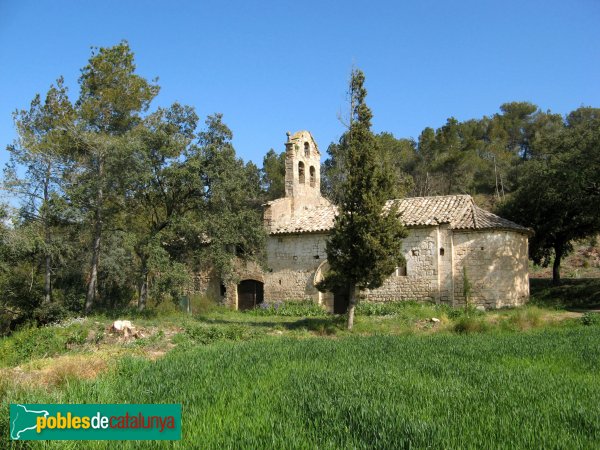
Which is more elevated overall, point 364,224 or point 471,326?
point 364,224

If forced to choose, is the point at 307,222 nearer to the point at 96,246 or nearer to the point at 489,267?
the point at 489,267

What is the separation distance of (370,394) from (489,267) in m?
16.7

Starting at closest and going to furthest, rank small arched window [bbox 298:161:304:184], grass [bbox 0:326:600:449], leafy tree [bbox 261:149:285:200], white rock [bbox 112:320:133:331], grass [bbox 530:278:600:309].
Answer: grass [bbox 0:326:600:449]
white rock [bbox 112:320:133:331]
grass [bbox 530:278:600:309]
small arched window [bbox 298:161:304:184]
leafy tree [bbox 261:149:285:200]

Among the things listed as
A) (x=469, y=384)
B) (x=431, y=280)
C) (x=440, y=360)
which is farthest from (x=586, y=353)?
(x=431, y=280)

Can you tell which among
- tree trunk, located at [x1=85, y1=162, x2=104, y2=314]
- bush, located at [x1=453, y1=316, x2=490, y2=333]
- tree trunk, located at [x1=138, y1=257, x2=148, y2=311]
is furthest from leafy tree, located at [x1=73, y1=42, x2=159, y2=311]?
bush, located at [x1=453, y1=316, x2=490, y2=333]

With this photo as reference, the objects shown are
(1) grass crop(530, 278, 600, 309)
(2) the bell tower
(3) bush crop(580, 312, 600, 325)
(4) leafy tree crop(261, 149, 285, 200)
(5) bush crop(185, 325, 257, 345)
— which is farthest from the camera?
(4) leafy tree crop(261, 149, 285, 200)

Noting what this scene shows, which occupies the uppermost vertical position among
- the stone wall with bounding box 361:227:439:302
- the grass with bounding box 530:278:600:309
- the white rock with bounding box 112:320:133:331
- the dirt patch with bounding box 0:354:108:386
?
the stone wall with bounding box 361:227:439:302

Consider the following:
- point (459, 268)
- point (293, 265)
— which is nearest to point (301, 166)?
point (293, 265)

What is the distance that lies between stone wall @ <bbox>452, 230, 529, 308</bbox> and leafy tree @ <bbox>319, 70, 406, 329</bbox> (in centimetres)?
583

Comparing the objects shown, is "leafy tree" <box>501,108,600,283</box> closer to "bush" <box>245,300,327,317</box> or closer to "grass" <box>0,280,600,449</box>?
"grass" <box>0,280,600,449</box>

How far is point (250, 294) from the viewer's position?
26922 millimetres

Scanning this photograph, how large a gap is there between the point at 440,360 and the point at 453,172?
120 ft

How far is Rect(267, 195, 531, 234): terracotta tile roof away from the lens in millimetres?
22828

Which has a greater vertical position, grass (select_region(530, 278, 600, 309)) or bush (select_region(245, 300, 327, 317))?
grass (select_region(530, 278, 600, 309))
